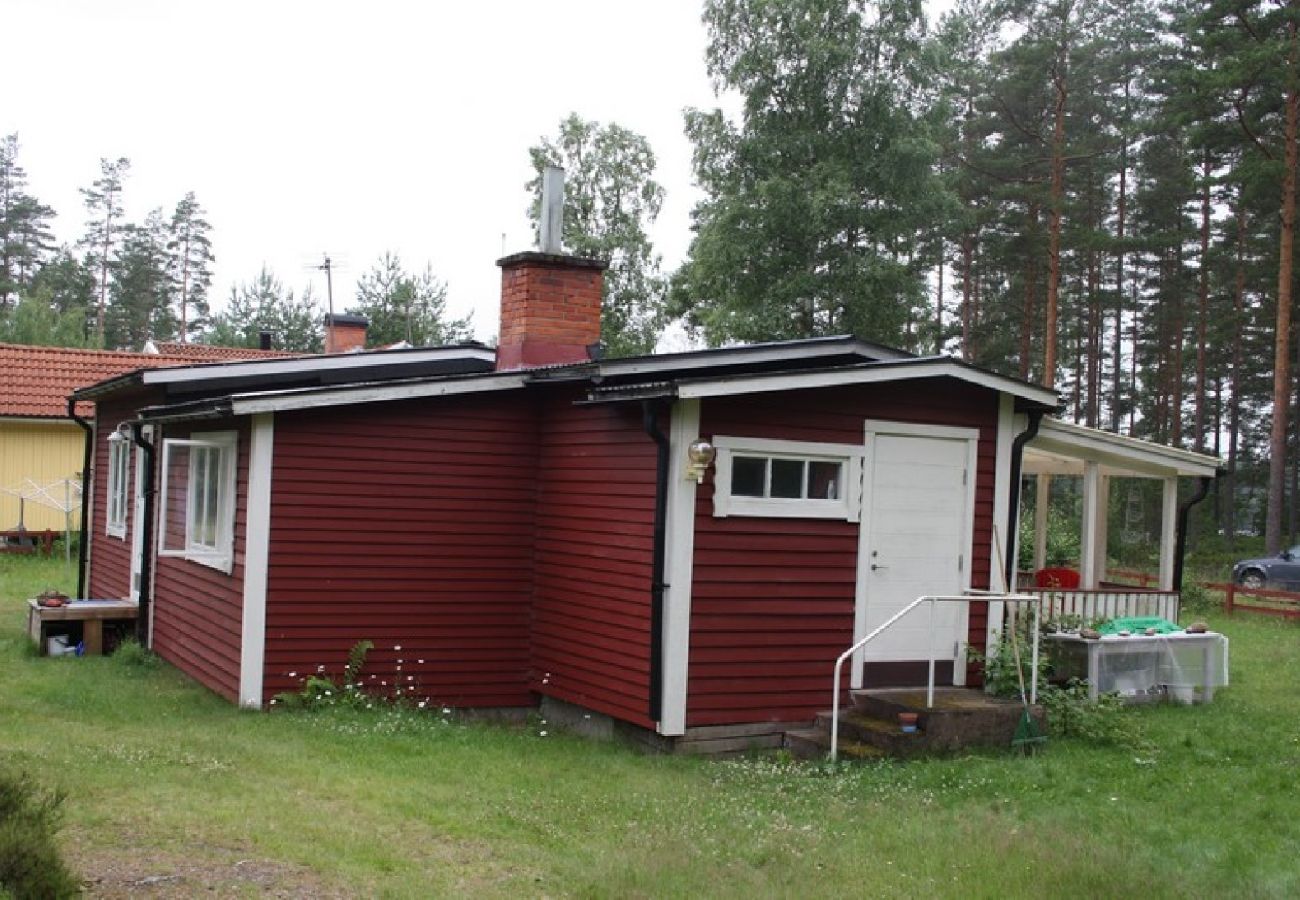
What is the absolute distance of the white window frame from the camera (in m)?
10.1

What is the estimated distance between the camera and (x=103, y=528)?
1539 cm

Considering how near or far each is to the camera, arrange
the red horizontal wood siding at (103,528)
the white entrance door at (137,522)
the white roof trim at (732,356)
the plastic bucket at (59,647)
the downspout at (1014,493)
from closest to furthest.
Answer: the white roof trim at (732,356), the downspout at (1014,493), the plastic bucket at (59,647), the white entrance door at (137,522), the red horizontal wood siding at (103,528)

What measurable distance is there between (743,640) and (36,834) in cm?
560

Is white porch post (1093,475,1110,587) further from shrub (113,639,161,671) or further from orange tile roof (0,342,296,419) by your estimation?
orange tile roof (0,342,296,419)

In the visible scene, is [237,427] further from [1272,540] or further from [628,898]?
[1272,540]

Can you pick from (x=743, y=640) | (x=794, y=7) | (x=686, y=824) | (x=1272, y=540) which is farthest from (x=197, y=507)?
(x=1272, y=540)

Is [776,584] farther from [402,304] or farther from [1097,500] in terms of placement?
[402,304]

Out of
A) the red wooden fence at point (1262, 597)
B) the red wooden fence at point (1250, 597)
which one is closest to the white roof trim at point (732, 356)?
the red wooden fence at point (1250, 597)

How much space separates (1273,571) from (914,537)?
1960cm

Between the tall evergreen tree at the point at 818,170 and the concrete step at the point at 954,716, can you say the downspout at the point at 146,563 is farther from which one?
the tall evergreen tree at the point at 818,170

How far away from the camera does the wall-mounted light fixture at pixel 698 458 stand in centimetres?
880

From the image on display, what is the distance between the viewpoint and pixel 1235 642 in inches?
646

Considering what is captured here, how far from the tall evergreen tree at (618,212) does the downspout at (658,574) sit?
26.6 meters

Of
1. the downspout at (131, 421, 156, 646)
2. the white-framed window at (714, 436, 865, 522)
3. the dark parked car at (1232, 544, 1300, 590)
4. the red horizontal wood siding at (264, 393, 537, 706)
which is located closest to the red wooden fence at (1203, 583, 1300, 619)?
the dark parked car at (1232, 544, 1300, 590)
